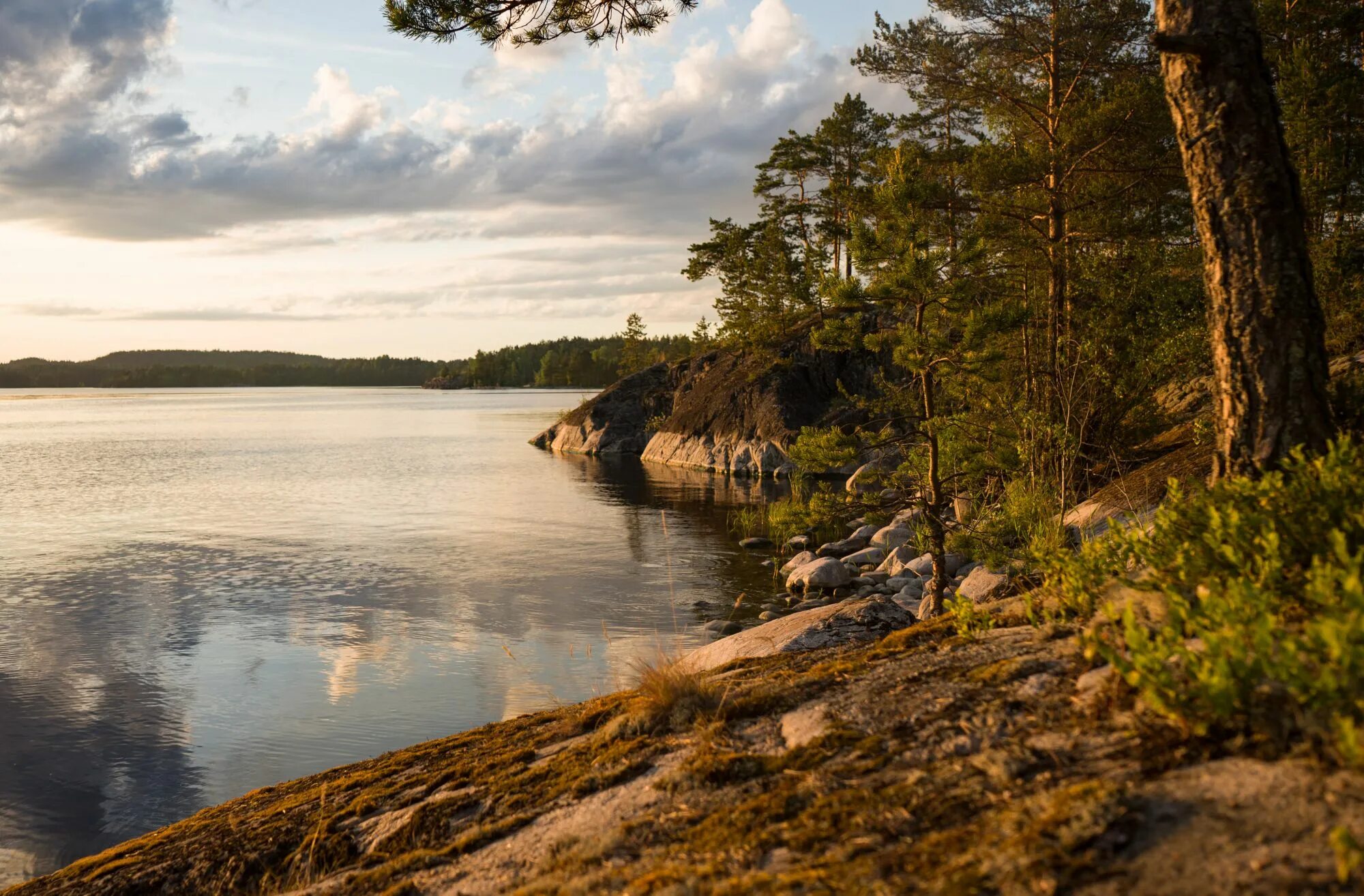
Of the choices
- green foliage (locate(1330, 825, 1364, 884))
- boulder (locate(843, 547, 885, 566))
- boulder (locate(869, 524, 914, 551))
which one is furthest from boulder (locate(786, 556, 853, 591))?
green foliage (locate(1330, 825, 1364, 884))

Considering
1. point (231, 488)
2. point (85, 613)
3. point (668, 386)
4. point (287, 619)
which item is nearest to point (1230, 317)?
point (287, 619)

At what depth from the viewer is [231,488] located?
29094 mm

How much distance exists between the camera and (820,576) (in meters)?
15.2

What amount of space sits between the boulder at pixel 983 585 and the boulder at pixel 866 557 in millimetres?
4299

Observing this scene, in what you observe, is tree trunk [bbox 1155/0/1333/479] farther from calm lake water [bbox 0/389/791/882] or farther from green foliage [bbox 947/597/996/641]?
calm lake water [bbox 0/389/791/882]

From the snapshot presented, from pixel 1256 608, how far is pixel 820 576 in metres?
12.4

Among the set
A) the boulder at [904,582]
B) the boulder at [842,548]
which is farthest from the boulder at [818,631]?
the boulder at [842,548]

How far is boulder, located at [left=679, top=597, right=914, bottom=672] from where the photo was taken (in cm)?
709

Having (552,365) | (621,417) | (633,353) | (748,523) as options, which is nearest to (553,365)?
(552,365)

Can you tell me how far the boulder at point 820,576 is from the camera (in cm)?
1509

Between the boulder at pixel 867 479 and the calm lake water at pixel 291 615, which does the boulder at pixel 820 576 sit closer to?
the calm lake water at pixel 291 615

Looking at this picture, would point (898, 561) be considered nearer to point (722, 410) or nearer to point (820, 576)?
point (820, 576)

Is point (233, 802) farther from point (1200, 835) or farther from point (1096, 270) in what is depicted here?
point (1096, 270)

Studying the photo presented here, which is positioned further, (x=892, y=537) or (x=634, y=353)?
(x=634, y=353)
